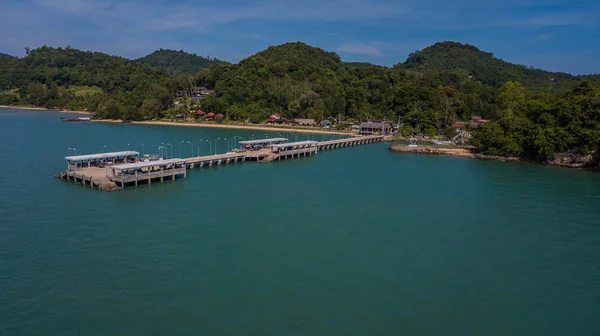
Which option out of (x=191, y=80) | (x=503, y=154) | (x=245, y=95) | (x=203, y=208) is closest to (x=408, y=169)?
(x=503, y=154)

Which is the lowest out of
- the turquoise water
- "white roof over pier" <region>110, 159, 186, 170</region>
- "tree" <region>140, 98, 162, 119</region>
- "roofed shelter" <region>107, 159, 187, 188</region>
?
the turquoise water

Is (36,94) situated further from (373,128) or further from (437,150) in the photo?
(437,150)

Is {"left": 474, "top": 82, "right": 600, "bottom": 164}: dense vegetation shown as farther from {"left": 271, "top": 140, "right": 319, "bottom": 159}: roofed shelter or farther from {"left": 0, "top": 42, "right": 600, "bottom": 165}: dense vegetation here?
{"left": 271, "top": 140, "right": 319, "bottom": 159}: roofed shelter

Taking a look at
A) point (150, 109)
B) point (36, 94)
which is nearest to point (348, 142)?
point (150, 109)

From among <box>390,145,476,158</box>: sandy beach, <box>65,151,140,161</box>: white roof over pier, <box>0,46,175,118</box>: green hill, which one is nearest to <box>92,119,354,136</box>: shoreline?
<box>0,46,175,118</box>: green hill

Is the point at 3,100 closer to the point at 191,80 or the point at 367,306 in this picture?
the point at 191,80

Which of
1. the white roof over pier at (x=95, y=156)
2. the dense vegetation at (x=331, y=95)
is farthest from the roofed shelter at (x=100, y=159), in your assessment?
the dense vegetation at (x=331, y=95)

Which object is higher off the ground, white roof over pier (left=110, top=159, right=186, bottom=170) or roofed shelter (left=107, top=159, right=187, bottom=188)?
white roof over pier (left=110, top=159, right=186, bottom=170)
